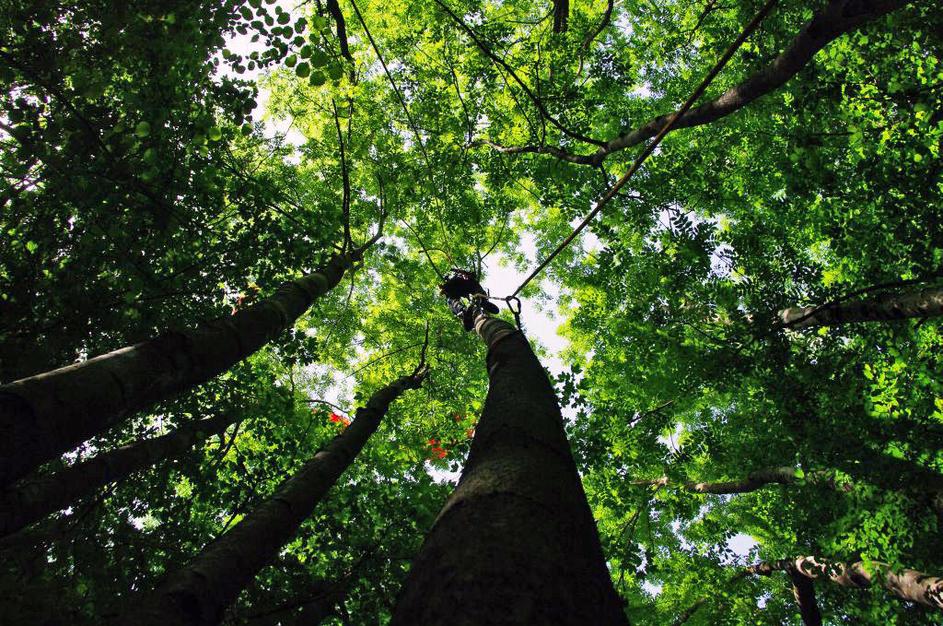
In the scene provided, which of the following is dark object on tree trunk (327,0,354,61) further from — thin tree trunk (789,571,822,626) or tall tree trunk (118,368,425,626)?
thin tree trunk (789,571,822,626)

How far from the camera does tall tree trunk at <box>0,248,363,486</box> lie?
163 cm

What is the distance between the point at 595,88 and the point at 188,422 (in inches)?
337

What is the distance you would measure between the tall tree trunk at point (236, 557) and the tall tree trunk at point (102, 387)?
115cm

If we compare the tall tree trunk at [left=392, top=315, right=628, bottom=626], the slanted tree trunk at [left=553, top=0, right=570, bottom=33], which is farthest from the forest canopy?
the slanted tree trunk at [left=553, top=0, right=570, bottom=33]

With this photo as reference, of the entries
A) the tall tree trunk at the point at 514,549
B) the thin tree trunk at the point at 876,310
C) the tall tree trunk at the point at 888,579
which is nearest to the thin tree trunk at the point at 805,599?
the tall tree trunk at the point at 888,579

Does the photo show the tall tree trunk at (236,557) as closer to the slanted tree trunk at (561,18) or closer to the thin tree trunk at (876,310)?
the thin tree trunk at (876,310)

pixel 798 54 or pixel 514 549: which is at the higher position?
pixel 798 54

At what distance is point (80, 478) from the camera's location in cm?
390

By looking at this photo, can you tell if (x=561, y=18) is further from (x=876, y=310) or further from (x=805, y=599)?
(x=805, y=599)

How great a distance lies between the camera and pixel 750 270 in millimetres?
6215

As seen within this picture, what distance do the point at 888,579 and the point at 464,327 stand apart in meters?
6.26

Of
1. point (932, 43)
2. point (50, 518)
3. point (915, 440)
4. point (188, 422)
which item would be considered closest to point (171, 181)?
point (188, 422)

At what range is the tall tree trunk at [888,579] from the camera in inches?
188

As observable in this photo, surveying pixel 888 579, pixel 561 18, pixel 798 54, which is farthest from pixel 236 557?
pixel 561 18
